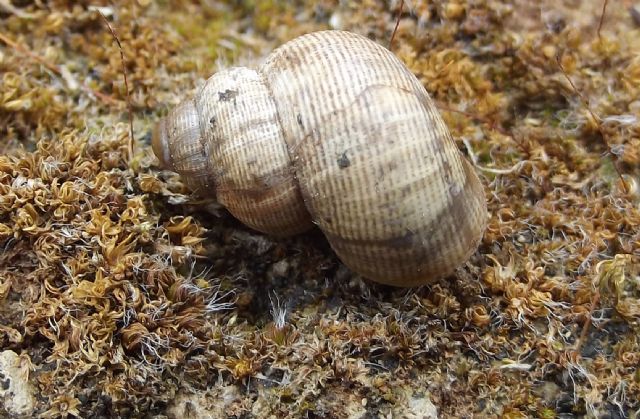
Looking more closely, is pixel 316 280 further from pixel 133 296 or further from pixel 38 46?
pixel 38 46

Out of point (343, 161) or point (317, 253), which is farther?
point (317, 253)

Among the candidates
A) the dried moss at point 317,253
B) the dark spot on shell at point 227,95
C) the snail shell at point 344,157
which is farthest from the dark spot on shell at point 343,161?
the dried moss at point 317,253

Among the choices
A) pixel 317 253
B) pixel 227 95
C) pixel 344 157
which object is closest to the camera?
pixel 344 157

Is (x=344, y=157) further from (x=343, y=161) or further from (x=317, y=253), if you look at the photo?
(x=317, y=253)

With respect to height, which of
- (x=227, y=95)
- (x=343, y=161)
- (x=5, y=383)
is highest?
(x=227, y=95)

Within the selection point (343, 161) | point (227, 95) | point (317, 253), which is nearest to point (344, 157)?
point (343, 161)

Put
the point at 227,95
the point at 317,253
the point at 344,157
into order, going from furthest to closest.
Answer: the point at 317,253, the point at 227,95, the point at 344,157
